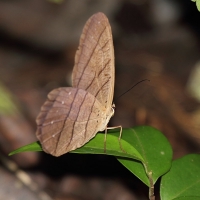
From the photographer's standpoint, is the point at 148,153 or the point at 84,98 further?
the point at 84,98

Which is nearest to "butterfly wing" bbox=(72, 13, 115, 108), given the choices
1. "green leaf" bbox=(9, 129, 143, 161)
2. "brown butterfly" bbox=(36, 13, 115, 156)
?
"brown butterfly" bbox=(36, 13, 115, 156)

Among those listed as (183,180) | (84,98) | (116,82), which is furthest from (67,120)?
(116,82)

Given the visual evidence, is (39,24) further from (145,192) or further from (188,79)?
(145,192)

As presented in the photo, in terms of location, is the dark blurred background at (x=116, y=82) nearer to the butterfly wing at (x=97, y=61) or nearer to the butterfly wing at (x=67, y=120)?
the butterfly wing at (x=67, y=120)

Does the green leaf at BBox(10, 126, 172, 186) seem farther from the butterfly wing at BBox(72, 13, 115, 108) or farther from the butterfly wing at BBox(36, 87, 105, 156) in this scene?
the butterfly wing at BBox(72, 13, 115, 108)

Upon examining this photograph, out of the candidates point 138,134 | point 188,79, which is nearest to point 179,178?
point 138,134

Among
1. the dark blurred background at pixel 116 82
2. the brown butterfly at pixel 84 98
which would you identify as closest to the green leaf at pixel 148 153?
the brown butterfly at pixel 84 98

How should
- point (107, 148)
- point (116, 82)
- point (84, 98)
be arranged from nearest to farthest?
point (107, 148) → point (84, 98) → point (116, 82)

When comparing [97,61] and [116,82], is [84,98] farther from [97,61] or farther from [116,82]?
[116,82]

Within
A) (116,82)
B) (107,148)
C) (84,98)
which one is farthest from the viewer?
(116,82)
